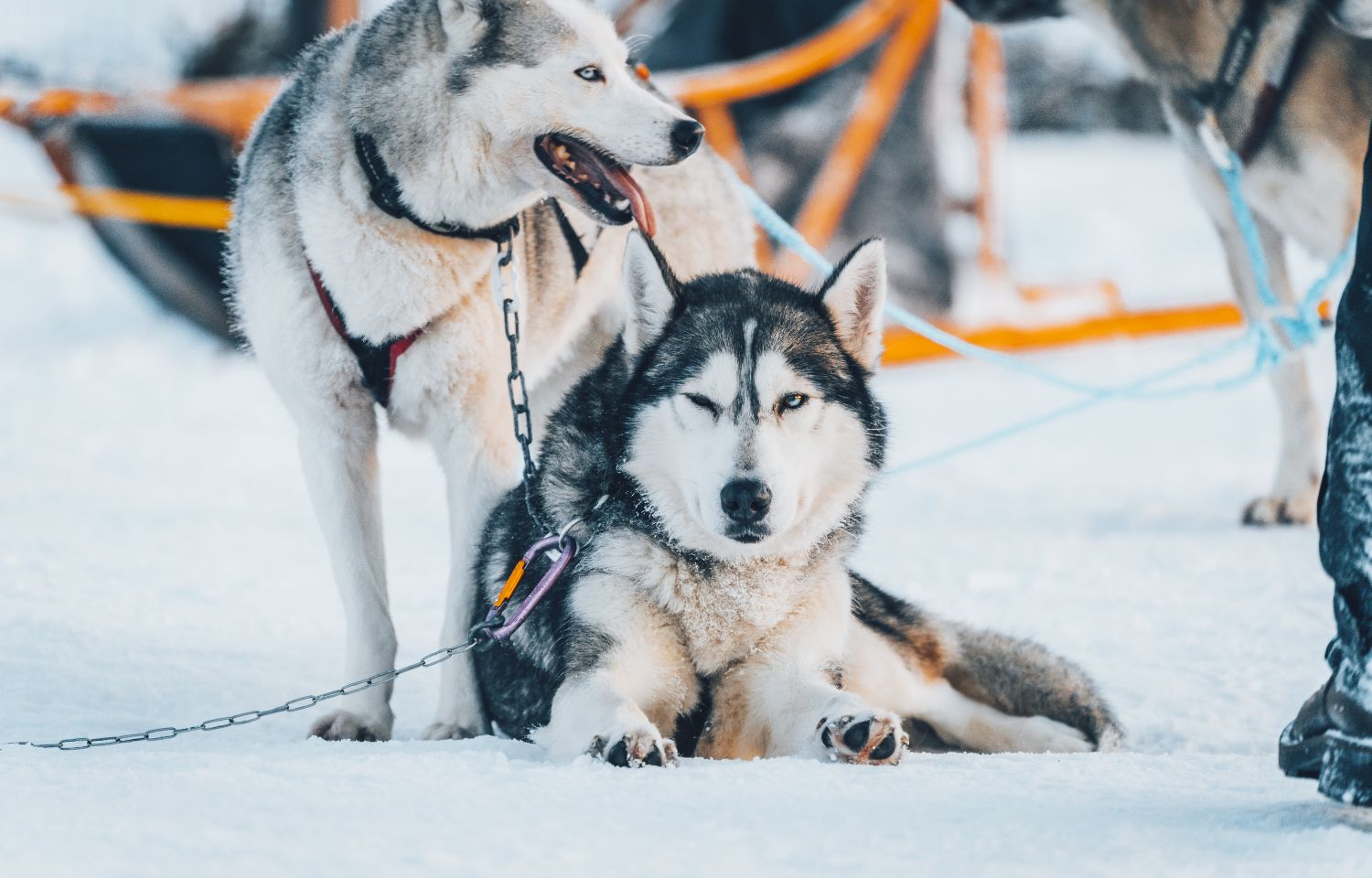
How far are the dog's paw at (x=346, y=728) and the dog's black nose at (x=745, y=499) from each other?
950 millimetres

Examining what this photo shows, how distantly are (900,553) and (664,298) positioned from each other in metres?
2.30

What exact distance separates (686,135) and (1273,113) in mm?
2237

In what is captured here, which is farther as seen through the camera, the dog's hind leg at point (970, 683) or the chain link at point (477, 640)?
the dog's hind leg at point (970, 683)

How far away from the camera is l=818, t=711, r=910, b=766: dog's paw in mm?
2416

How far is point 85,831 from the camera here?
1.90 meters

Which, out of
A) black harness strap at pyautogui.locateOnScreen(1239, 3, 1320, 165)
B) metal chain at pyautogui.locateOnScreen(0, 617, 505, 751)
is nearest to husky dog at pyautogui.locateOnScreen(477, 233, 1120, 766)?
metal chain at pyautogui.locateOnScreen(0, 617, 505, 751)

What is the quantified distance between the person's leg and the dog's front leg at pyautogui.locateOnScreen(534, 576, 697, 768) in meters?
0.99

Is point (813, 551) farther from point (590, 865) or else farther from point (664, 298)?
point (590, 865)

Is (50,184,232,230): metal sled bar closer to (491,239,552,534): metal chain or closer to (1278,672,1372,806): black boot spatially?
(491,239,552,534): metal chain

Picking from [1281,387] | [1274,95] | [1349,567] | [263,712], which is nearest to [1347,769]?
[1349,567]

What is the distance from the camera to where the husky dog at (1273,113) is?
431cm

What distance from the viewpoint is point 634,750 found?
233 centimetres

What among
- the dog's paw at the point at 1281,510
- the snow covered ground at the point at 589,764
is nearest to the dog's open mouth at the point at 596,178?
the snow covered ground at the point at 589,764

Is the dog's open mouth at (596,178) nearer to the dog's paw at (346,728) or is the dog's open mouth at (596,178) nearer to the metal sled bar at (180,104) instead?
the dog's paw at (346,728)
